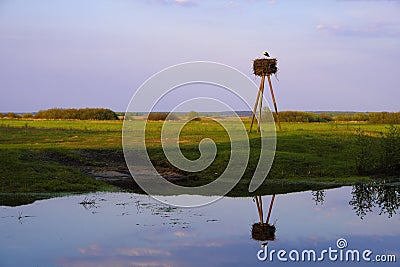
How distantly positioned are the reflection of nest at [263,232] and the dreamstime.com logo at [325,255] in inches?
35.4

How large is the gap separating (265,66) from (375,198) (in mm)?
15306

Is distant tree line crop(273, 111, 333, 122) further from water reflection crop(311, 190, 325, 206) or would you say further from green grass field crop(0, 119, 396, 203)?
water reflection crop(311, 190, 325, 206)

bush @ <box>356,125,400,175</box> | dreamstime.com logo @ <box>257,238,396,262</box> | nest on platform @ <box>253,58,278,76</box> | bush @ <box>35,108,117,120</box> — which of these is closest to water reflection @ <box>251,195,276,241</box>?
dreamstime.com logo @ <box>257,238,396,262</box>

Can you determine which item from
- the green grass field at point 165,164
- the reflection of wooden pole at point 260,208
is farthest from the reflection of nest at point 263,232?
the green grass field at point 165,164

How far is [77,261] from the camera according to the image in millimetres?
9125

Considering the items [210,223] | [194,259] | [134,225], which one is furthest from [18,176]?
[194,259]

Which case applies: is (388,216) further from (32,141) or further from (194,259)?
(32,141)

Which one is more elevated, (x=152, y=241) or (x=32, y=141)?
(x=32, y=141)

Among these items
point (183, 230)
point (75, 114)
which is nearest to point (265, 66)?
point (183, 230)

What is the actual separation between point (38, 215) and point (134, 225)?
8.66 ft

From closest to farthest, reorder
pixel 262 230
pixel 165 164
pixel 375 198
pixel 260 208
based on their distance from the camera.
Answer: pixel 262 230
pixel 260 208
pixel 375 198
pixel 165 164

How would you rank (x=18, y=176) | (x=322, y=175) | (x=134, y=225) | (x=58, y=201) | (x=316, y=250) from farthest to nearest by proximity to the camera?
(x=322, y=175), (x=18, y=176), (x=58, y=201), (x=134, y=225), (x=316, y=250)

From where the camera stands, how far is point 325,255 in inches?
372

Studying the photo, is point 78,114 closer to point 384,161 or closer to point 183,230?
point 384,161
